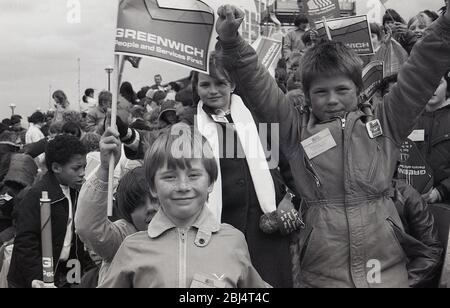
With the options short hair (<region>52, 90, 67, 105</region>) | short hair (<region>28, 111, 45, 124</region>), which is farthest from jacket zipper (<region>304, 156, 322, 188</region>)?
short hair (<region>28, 111, 45, 124</region>)

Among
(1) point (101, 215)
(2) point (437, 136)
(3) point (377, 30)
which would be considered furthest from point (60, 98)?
(1) point (101, 215)

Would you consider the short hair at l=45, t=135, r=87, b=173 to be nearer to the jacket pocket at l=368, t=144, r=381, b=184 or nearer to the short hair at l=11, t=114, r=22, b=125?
the jacket pocket at l=368, t=144, r=381, b=184

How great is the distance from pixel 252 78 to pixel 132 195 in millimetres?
853

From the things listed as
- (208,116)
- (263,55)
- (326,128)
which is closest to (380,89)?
(263,55)

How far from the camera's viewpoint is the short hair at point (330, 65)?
2691mm

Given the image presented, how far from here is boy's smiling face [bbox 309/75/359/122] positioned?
2684 mm

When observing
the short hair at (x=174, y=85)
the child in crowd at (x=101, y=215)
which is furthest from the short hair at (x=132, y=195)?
the short hair at (x=174, y=85)

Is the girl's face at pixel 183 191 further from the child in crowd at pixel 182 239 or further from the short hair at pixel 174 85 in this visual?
the short hair at pixel 174 85

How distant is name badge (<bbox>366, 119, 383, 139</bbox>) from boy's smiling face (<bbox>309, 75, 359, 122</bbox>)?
11 cm

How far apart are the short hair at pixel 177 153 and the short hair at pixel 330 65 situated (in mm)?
602

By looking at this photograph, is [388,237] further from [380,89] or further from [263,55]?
[263,55]

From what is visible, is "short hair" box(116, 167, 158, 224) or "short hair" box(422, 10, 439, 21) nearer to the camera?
"short hair" box(116, 167, 158, 224)
